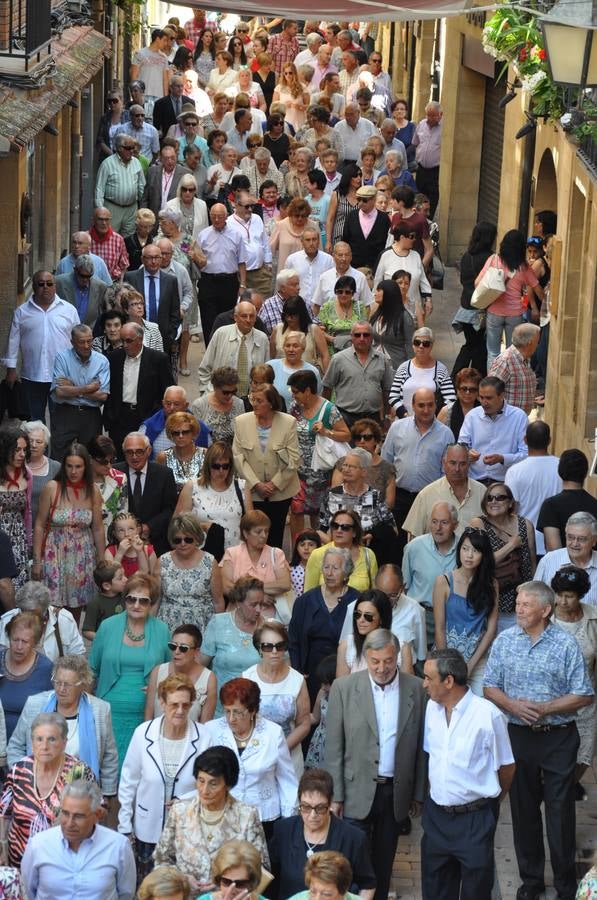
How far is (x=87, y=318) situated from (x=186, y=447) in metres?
3.97

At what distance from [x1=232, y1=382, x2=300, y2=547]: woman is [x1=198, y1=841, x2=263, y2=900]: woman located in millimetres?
5322

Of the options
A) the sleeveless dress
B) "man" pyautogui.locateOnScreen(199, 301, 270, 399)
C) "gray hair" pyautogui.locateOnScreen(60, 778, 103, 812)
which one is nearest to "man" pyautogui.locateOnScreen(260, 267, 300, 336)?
"man" pyautogui.locateOnScreen(199, 301, 270, 399)

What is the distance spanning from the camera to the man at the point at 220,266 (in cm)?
1781

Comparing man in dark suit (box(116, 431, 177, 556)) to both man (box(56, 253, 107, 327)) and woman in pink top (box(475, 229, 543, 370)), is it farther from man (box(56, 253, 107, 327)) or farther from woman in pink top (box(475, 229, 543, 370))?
woman in pink top (box(475, 229, 543, 370))

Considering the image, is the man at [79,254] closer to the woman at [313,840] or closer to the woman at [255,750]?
the woman at [255,750]

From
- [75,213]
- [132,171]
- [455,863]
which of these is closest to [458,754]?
[455,863]

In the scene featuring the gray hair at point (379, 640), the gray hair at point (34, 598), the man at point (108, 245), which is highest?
the man at point (108, 245)

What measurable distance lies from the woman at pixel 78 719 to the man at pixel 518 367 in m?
5.68

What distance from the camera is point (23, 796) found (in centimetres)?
873

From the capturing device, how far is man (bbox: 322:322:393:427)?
14.1 meters

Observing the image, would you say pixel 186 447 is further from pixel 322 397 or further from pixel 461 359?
pixel 461 359

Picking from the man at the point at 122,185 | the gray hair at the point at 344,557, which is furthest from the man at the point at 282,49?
the gray hair at the point at 344,557

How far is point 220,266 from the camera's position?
58.7ft

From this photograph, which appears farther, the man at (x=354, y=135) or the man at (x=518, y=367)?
the man at (x=354, y=135)
